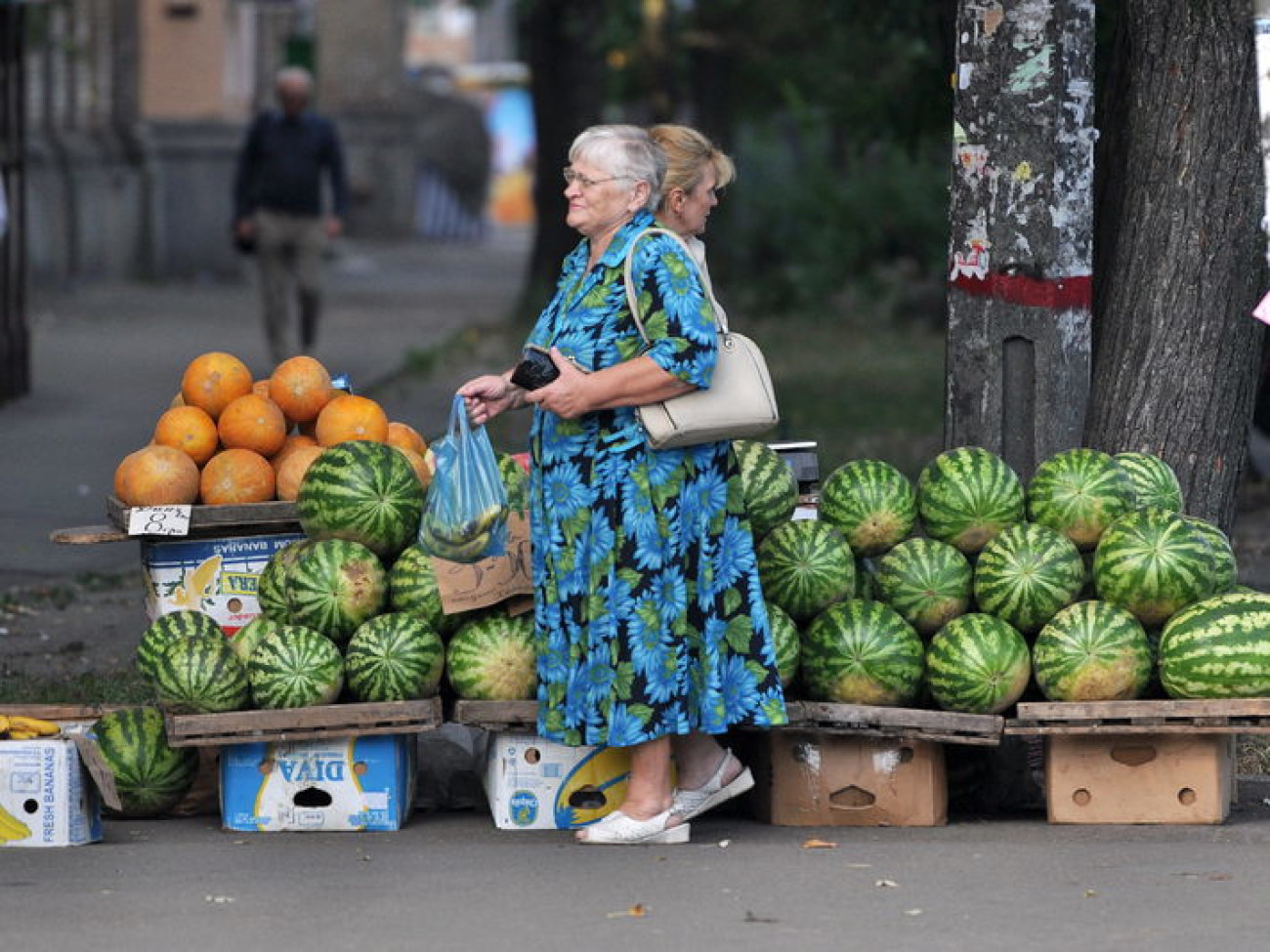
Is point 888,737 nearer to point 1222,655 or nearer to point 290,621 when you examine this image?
point 1222,655

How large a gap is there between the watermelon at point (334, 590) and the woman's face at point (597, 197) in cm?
115

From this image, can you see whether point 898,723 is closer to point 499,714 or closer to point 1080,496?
point 1080,496

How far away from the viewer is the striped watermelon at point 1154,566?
20.8ft

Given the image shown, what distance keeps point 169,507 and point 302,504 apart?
397 mm

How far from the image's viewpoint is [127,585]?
1020 centimetres

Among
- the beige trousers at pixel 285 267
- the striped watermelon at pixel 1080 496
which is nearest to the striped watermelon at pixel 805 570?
the striped watermelon at pixel 1080 496

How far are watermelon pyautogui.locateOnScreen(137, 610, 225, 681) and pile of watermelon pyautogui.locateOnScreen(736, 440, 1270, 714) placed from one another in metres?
1.48

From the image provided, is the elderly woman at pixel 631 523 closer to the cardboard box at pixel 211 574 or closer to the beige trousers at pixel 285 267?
the cardboard box at pixel 211 574

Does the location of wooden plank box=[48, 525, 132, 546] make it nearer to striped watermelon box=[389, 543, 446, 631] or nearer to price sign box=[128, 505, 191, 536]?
price sign box=[128, 505, 191, 536]

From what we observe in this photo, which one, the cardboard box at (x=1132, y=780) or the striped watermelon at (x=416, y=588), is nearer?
the cardboard box at (x=1132, y=780)

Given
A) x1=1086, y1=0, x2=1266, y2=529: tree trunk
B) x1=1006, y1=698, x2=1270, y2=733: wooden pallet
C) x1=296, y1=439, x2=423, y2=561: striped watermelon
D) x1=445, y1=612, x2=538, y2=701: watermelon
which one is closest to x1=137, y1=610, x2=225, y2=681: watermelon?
x1=296, y1=439, x2=423, y2=561: striped watermelon

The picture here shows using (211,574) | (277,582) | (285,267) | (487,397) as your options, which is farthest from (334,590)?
(285,267)

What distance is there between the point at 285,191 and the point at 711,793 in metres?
11.2

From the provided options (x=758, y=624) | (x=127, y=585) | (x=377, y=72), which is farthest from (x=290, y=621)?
(x=377, y=72)
